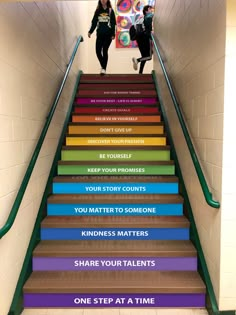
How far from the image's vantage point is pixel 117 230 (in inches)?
97.6

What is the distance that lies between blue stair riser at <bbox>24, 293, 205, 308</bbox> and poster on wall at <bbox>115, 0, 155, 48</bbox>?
230 inches

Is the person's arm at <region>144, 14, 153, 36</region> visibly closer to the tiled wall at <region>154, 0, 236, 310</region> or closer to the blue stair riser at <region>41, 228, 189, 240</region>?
the tiled wall at <region>154, 0, 236, 310</region>

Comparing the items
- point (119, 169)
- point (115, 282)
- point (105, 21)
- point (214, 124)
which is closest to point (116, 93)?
point (105, 21)

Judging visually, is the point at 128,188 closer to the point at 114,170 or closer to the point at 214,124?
the point at 114,170

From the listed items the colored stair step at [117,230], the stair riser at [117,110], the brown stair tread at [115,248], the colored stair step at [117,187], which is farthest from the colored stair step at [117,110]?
the brown stair tread at [115,248]

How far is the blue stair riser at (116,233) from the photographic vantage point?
2475 mm

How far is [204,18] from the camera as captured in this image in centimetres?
215

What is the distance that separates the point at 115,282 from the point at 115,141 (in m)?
1.71

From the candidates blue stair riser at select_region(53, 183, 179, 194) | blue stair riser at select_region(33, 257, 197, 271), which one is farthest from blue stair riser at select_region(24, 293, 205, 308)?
blue stair riser at select_region(53, 183, 179, 194)

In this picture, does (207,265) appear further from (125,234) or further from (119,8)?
(119,8)

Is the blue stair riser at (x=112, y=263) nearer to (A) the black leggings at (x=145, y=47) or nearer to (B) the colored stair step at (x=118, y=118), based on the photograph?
(B) the colored stair step at (x=118, y=118)

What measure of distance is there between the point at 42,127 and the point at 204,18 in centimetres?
173

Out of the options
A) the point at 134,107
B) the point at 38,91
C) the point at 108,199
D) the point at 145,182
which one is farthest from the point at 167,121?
the point at 38,91

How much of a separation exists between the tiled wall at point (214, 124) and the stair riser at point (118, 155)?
1.63 ft
